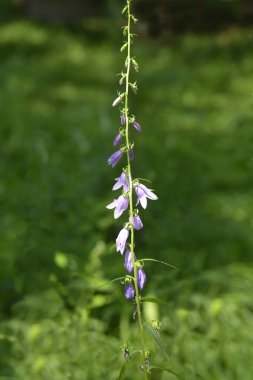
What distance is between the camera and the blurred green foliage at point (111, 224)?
3.85 metres

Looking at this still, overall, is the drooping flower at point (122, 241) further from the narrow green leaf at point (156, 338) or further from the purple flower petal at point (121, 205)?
the narrow green leaf at point (156, 338)

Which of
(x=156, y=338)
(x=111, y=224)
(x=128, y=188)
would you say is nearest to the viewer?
(x=156, y=338)

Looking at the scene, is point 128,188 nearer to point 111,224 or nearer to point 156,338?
point 156,338

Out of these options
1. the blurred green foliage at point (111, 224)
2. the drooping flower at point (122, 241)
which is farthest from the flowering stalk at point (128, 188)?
the blurred green foliage at point (111, 224)

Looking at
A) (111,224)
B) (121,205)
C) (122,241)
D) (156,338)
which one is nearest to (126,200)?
(121,205)

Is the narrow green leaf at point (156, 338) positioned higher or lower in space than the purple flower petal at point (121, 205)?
lower

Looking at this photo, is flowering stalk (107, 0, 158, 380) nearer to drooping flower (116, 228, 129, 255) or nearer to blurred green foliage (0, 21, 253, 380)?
drooping flower (116, 228, 129, 255)

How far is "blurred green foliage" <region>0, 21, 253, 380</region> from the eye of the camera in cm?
385

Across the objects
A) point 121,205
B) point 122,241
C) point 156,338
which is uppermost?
point 121,205

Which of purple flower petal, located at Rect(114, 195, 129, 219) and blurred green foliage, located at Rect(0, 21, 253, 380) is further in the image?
blurred green foliage, located at Rect(0, 21, 253, 380)

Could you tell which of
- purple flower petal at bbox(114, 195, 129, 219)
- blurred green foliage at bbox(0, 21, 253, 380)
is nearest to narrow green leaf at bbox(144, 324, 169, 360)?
purple flower petal at bbox(114, 195, 129, 219)

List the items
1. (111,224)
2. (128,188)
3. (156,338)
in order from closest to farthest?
(156,338) < (128,188) < (111,224)

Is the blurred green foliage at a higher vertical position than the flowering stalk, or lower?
higher

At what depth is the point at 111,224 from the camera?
5.55 meters
